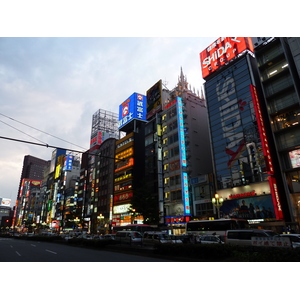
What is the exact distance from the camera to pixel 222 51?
51.2 m

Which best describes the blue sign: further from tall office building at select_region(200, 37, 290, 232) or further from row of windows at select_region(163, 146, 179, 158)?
tall office building at select_region(200, 37, 290, 232)

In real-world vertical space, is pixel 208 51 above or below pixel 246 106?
above

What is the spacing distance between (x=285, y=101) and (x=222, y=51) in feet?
62.3

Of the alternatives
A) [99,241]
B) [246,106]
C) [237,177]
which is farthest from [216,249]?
[246,106]

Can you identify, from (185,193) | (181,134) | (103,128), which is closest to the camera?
(185,193)

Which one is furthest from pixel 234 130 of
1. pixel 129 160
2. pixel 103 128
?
pixel 103 128

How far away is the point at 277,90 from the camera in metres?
40.5

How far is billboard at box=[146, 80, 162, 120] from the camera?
67769 mm

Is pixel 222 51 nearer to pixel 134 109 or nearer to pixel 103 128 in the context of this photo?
pixel 134 109

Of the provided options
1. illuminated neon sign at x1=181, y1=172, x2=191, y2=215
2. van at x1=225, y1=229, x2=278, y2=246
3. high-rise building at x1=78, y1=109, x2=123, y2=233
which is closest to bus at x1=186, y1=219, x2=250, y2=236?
van at x1=225, y1=229, x2=278, y2=246

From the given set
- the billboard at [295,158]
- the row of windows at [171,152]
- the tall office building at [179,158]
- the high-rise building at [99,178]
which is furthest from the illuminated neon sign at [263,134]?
the high-rise building at [99,178]

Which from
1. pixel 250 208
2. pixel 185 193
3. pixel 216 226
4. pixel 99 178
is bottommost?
pixel 216 226

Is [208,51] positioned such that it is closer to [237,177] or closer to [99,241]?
[237,177]

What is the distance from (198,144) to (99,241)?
126 feet
